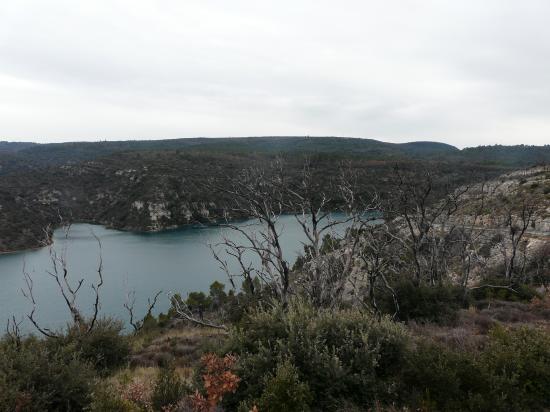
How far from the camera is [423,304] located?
37.8 ft

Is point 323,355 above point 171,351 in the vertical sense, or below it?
above

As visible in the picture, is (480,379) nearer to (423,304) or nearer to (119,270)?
(423,304)

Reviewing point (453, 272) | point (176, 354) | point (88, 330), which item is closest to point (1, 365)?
point (88, 330)

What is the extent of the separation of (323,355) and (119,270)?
2236 inches

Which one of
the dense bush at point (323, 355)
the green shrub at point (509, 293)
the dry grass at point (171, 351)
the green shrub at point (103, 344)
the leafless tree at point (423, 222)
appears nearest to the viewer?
the dense bush at point (323, 355)

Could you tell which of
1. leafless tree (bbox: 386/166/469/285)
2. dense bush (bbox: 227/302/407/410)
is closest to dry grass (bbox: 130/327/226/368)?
dense bush (bbox: 227/302/407/410)

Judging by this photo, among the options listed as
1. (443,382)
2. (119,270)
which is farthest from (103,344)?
(119,270)

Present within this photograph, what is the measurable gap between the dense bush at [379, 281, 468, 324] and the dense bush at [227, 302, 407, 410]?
5.59m

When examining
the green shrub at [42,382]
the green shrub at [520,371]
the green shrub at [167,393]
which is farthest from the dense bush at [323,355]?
the green shrub at [42,382]

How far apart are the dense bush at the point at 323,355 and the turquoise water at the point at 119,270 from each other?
2327cm

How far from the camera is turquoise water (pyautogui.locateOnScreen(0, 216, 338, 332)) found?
41350 mm

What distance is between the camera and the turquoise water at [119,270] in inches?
1628

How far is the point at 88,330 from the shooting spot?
10.5 m

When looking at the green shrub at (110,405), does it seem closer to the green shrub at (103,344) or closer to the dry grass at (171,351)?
the dry grass at (171,351)
